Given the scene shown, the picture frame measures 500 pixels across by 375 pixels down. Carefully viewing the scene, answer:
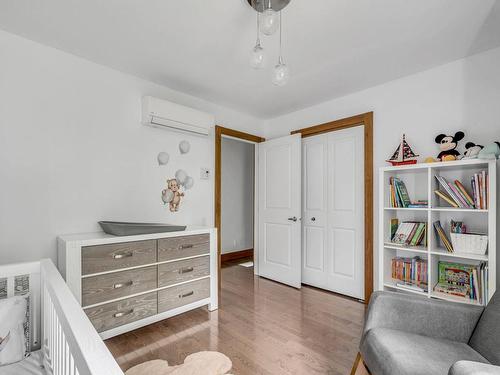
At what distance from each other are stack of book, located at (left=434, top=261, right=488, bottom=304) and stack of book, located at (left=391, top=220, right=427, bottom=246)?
0.74ft

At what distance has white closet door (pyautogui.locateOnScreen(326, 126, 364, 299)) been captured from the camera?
2984 millimetres

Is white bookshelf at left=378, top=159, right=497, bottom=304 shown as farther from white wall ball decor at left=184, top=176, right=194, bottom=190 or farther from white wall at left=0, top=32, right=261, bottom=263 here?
white wall at left=0, top=32, right=261, bottom=263

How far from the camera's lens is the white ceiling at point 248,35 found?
1656mm

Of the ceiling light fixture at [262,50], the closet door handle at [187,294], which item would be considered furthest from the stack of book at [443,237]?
the closet door handle at [187,294]

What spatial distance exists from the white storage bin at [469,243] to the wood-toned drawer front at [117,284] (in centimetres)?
237

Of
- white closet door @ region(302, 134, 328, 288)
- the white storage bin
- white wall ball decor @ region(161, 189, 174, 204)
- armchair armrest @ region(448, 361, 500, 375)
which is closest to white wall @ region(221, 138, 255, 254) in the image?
white closet door @ region(302, 134, 328, 288)

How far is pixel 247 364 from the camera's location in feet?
5.94

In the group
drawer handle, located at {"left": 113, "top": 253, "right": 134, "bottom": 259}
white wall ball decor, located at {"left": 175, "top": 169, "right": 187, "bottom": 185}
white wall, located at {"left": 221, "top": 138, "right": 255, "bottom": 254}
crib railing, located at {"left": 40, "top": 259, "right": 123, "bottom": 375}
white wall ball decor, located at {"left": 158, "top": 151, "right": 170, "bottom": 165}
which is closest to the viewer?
crib railing, located at {"left": 40, "top": 259, "right": 123, "bottom": 375}

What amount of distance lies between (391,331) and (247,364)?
Answer: 3.11ft

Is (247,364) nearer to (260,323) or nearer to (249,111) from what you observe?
(260,323)

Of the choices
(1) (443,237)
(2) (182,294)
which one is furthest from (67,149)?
(1) (443,237)

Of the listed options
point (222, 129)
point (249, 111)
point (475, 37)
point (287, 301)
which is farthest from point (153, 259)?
point (475, 37)

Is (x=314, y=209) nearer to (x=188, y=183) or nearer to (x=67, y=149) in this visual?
(x=188, y=183)

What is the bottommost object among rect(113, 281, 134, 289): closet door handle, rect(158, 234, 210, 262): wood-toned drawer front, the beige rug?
Answer: the beige rug
